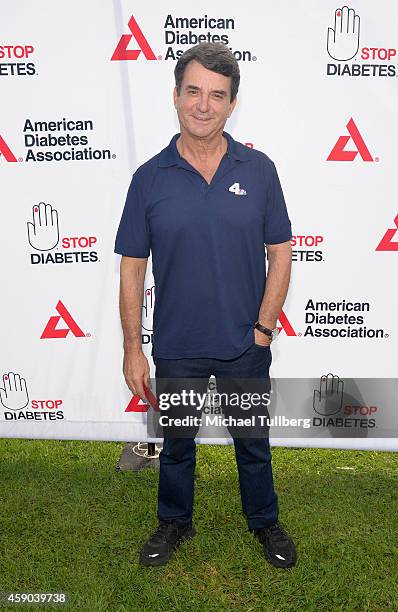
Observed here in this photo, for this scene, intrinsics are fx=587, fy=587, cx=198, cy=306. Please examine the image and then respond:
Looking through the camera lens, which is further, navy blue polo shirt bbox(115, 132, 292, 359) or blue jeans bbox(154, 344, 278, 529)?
blue jeans bbox(154, 344, 278, 529)

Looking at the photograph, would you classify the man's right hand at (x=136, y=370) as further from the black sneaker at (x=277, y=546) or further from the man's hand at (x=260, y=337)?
the black sneaker at (x=277, y=546)

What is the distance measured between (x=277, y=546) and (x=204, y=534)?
493 millimetres

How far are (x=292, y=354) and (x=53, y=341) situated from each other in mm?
1668

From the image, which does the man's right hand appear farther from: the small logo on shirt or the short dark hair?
the short dark hair

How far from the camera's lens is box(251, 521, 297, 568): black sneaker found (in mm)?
3340

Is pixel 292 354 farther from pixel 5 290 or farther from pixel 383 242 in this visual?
pixel 5 290

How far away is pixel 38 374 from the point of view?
4.18m

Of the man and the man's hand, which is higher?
the man

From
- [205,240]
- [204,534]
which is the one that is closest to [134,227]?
[205,240]

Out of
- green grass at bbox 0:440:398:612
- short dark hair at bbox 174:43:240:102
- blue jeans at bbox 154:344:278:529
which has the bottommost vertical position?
green grass at bbox 0:440:398:612

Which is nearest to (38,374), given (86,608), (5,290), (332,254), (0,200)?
(5,290)

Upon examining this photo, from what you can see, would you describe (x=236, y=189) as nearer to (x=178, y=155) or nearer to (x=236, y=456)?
(x=178, y=155)

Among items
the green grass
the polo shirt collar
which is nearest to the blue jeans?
the green grass

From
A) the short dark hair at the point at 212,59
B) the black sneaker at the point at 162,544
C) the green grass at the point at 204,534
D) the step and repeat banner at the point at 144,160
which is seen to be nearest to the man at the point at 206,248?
the short dark hair at the point at 212,59
